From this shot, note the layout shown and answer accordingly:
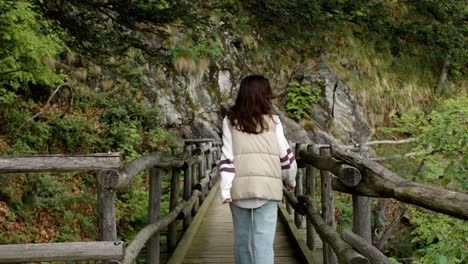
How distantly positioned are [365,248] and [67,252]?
1.90m

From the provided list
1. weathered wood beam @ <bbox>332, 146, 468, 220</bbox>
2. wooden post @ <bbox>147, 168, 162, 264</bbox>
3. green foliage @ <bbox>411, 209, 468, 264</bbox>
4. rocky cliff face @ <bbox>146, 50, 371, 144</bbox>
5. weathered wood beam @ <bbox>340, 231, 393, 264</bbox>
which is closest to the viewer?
weathered wood beam @ <bbox>332, 146, 468, 220</bbox>

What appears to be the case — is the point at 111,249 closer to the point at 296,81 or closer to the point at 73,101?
the point at 73,101

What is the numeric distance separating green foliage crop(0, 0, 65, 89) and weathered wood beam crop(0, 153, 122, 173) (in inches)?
232

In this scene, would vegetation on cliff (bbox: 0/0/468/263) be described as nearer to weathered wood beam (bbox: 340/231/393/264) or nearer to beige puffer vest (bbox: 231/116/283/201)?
weathered wood beam (bbox: 340/231/393/264)

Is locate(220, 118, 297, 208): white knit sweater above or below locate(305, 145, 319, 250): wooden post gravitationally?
above

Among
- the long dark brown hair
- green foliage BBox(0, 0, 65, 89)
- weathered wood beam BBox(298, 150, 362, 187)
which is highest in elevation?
green foliage BBox(0, 0, 65, 89)

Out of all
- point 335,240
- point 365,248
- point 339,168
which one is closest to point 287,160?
point 339,168

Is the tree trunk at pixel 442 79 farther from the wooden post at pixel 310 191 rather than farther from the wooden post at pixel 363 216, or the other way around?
the wooden post at pixel 363 216

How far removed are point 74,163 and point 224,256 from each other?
3.66m

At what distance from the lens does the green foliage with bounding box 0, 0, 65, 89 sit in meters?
9.19

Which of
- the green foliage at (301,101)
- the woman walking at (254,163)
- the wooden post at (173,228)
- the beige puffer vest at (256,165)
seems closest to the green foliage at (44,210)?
the wooden post at (173,228)

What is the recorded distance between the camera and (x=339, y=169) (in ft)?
12.8

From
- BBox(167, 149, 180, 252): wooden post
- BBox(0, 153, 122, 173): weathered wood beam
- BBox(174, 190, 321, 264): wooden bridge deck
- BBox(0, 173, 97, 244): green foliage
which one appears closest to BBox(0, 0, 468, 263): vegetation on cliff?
BBox(0, 173, 97, 244): green foliage

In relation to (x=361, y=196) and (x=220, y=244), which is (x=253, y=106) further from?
(x=220, y=244)
